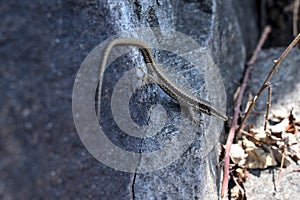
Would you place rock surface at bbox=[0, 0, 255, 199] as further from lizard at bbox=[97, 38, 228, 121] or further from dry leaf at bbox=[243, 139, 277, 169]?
dry leaf at bbox=[243, 139, 277, 169]

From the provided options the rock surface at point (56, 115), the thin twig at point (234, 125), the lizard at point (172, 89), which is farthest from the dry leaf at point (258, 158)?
the rock surface at point (56, 115)

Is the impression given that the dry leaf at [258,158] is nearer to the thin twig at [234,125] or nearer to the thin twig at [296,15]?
the thin twig at [234,125]

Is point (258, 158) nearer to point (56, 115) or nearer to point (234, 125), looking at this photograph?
point (234, 125)

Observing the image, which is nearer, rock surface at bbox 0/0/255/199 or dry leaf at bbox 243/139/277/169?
rock surface at bbox 0/0/255/199

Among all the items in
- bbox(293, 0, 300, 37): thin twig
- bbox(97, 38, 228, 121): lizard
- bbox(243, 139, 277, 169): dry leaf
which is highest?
bbox(293, 0, 300, 37): thin twig

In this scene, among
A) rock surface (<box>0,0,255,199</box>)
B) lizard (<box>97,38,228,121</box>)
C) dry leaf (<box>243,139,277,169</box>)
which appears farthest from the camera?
dry leaf (<box>243,139,277,169</box>)

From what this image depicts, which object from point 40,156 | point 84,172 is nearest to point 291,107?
point 84,172

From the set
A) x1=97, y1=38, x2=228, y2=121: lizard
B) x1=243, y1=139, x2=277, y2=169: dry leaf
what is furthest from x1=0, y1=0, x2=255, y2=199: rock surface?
x1=243, y1=139, x2=277, y2=169: dry leaf

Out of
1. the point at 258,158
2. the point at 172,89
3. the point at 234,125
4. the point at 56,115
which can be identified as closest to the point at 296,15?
the point at 234,125

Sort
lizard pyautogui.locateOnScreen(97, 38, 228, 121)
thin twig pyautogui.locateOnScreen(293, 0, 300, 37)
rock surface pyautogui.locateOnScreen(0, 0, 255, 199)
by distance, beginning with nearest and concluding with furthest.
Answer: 1. rock surface pyautogui.locateOnScreen(0, 0, 255, 199)
2. lizard pyautogui.locateOnScreen(97, 38, 228, 121)
3. thin twig pyautogui.locateOnScreen(293, 0, 300, 37)
